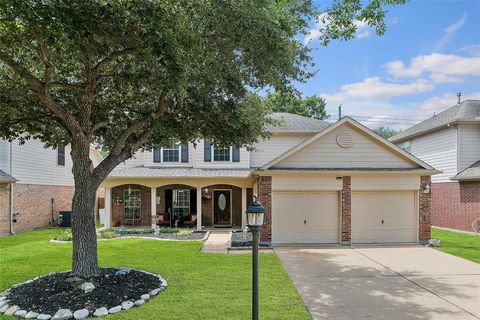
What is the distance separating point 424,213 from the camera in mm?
14219

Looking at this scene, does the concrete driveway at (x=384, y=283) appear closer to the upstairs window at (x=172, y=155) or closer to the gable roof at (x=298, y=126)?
the gable roof at (x=298, y=126)

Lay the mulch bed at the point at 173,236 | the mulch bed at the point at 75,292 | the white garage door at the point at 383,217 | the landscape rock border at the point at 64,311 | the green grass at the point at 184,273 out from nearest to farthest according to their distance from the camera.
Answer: the landscape rock border at the point at 64,311
the green grass at the point at 184,273
the mulch bed at the point at 75,292
the white garage door at the point at 383,217
the mulch bed at the point at 173,236

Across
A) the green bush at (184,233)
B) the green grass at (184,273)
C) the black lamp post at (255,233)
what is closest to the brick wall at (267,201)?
the green grass at (184,273)

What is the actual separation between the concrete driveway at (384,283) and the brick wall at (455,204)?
21.7 ft

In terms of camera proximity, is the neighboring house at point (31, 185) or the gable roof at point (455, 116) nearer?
the neighboring house at point (31, 185)

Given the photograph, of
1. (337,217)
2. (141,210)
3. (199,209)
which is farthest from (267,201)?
(141,210)

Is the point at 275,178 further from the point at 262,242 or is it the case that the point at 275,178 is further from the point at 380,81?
the point at 380,81

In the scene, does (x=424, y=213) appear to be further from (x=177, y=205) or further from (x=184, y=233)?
(x=177, y=205)

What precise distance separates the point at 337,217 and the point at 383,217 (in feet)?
6.10

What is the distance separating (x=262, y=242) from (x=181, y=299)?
6.95 metres

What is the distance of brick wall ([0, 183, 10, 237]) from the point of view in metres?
17.0

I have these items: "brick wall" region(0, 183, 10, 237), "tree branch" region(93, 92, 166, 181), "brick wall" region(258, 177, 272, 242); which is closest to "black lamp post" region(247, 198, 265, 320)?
"tree branch" region(93, 92, 166, 181)

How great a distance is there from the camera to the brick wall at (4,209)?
17031 mm

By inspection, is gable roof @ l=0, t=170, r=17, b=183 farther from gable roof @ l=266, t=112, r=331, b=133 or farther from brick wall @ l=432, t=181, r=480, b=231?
brick wall @ l=432, t=181, r=480, b=231
